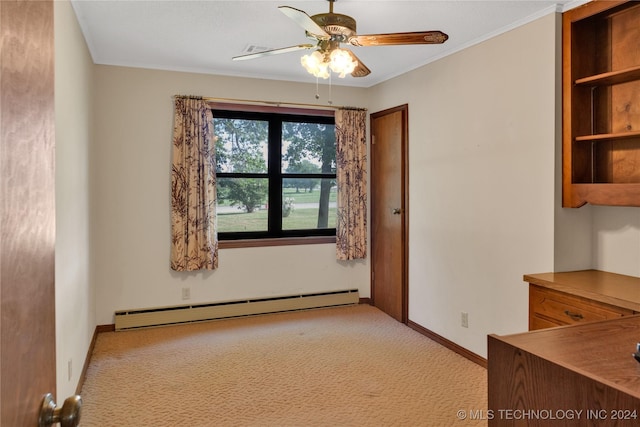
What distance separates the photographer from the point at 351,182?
15.9ft

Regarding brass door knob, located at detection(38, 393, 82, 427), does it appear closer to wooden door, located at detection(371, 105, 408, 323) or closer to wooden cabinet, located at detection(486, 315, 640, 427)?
wooden cabinet, located at detection(486, 315, 640, 427)

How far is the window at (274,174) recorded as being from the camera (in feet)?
15.1

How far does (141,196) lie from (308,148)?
1.89 metres

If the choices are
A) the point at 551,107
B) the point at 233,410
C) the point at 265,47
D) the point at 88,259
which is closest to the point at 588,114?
the point at 551,107

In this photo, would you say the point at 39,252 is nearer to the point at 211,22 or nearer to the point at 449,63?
the point at 211,22

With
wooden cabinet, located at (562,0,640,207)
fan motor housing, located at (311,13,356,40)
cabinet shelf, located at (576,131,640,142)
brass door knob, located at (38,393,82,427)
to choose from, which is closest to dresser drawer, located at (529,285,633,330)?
wooden cabinet, located at (562,0,640,207)

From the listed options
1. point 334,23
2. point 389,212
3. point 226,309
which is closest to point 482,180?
point 389,212

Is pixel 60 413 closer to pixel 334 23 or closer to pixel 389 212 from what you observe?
pixel 334 23

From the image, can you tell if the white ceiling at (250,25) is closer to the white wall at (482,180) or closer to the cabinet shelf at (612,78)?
the white wall at (482,180)

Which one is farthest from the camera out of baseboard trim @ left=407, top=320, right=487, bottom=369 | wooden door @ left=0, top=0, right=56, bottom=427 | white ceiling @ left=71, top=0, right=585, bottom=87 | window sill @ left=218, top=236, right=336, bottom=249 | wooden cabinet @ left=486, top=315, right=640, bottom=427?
window sill @ left=218, top=236, right=336, bottom=249

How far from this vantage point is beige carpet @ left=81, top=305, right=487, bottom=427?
260 cm

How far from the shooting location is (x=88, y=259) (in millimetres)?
3561

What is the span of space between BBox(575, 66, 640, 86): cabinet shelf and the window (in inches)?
112

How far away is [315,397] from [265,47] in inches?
110
